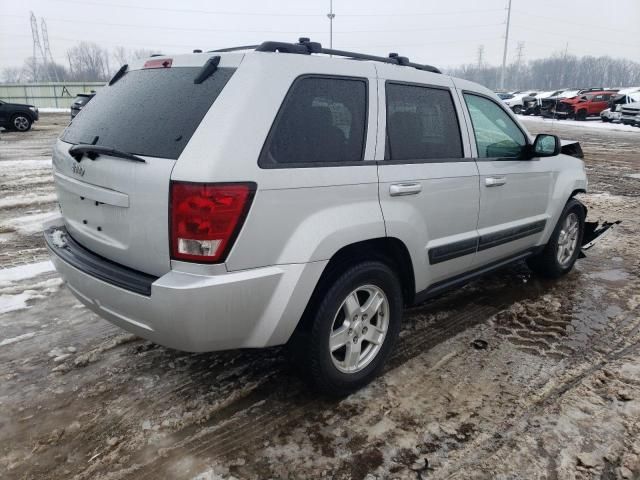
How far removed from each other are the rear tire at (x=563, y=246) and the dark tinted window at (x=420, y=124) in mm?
1897

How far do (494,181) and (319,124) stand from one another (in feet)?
5.40

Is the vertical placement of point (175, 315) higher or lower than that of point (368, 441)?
higher

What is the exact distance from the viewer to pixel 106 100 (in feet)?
9.97

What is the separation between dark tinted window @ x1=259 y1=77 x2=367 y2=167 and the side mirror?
187 centimetres

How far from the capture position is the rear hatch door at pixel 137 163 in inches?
92.5

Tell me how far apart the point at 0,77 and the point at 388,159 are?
5625 inches

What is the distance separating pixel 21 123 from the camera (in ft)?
65.0

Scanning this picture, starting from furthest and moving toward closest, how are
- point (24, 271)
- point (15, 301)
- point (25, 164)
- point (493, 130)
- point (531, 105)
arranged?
point (531, 105) → point (25, 164) → point (24, 271) → point (15, 301) → point (493, 130)

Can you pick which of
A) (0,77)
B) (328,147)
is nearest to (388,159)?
(328,147)

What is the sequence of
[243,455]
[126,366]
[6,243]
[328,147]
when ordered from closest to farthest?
1. [243,455]
2. [328,147]
3. [126,366]
4. [6,243]

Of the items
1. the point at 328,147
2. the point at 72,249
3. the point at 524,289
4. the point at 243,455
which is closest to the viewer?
the point at 243,455

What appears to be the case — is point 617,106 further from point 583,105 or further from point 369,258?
point 369,258

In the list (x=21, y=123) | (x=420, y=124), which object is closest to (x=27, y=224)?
(x=420, y=124)

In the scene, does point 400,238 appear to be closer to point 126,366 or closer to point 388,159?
point 388,159
